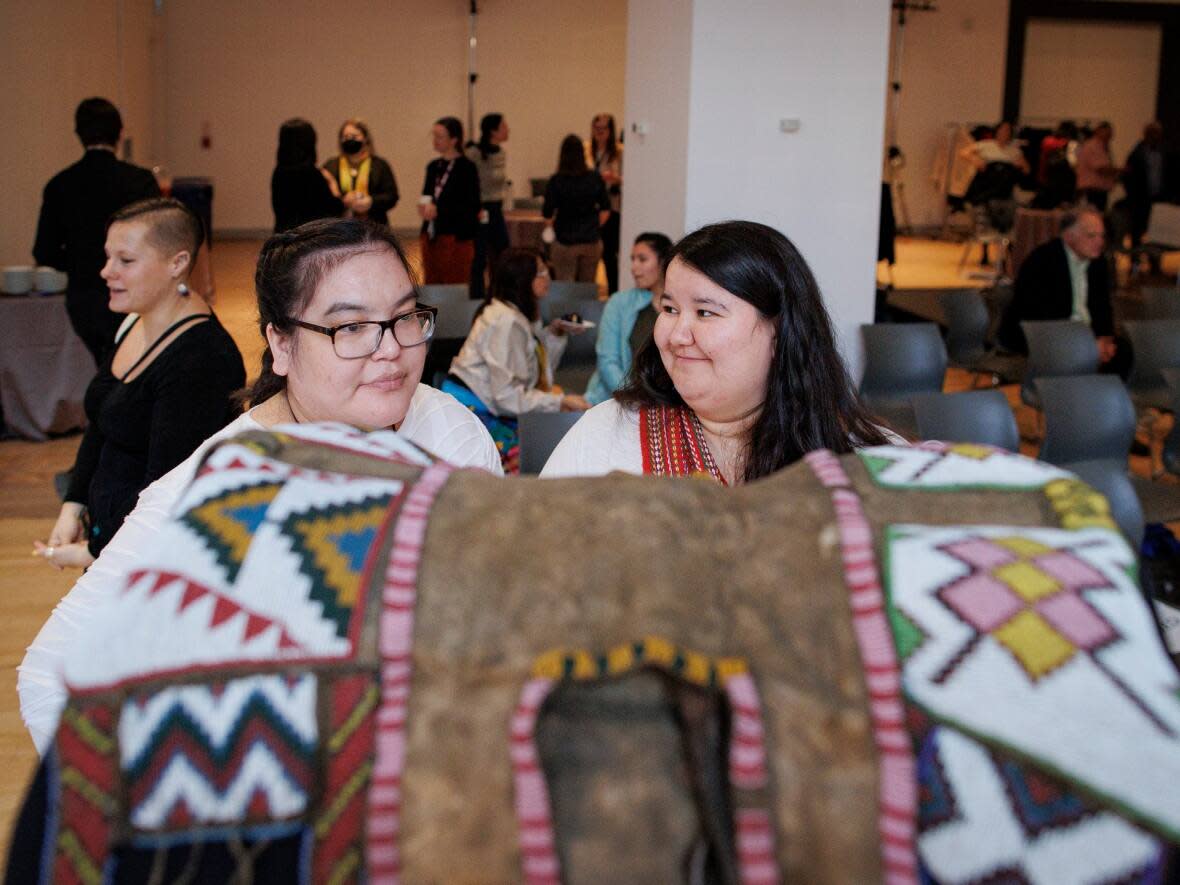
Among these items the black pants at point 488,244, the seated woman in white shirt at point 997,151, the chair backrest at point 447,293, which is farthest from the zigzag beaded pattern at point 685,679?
the seated woman in white shirt at point 997,151

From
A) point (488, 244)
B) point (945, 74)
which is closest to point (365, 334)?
point (488, 244)

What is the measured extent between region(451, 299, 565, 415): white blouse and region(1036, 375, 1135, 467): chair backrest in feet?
6.34

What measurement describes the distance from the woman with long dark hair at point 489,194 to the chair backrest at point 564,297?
2.33m

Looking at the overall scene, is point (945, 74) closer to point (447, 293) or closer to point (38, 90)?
point (38, 90)

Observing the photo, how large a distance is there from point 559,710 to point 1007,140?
15.8 meters

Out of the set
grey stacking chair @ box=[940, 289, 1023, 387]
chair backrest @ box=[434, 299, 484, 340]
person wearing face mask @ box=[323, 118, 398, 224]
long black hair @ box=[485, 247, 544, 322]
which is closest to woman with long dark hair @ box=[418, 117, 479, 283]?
person wearing face mask @ box=[323, 118, 398, 224]

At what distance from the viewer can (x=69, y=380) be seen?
23.1 feet

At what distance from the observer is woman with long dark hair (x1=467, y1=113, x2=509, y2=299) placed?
9.80 metres

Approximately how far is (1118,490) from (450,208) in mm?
5857

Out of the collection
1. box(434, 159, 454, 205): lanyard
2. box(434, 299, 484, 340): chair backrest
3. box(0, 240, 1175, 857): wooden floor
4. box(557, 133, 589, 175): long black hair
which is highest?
box(557, 133, 589, 175): long black hair

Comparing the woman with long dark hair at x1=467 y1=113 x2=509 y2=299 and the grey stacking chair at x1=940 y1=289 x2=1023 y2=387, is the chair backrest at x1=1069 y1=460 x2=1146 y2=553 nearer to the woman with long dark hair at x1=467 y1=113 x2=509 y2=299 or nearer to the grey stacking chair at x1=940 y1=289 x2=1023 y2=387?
the grey stacking chair at x1=940 y1=289 x2=1023 y2=387

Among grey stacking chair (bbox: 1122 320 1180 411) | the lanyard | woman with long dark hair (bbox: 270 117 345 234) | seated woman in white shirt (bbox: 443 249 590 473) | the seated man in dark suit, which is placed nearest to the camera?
seated woman in white shirt (bbox: 443 249 590 473)

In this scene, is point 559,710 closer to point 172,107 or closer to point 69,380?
point 69,380

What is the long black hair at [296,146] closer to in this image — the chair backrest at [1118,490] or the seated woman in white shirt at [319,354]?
the chair backrest at [1118,490]
